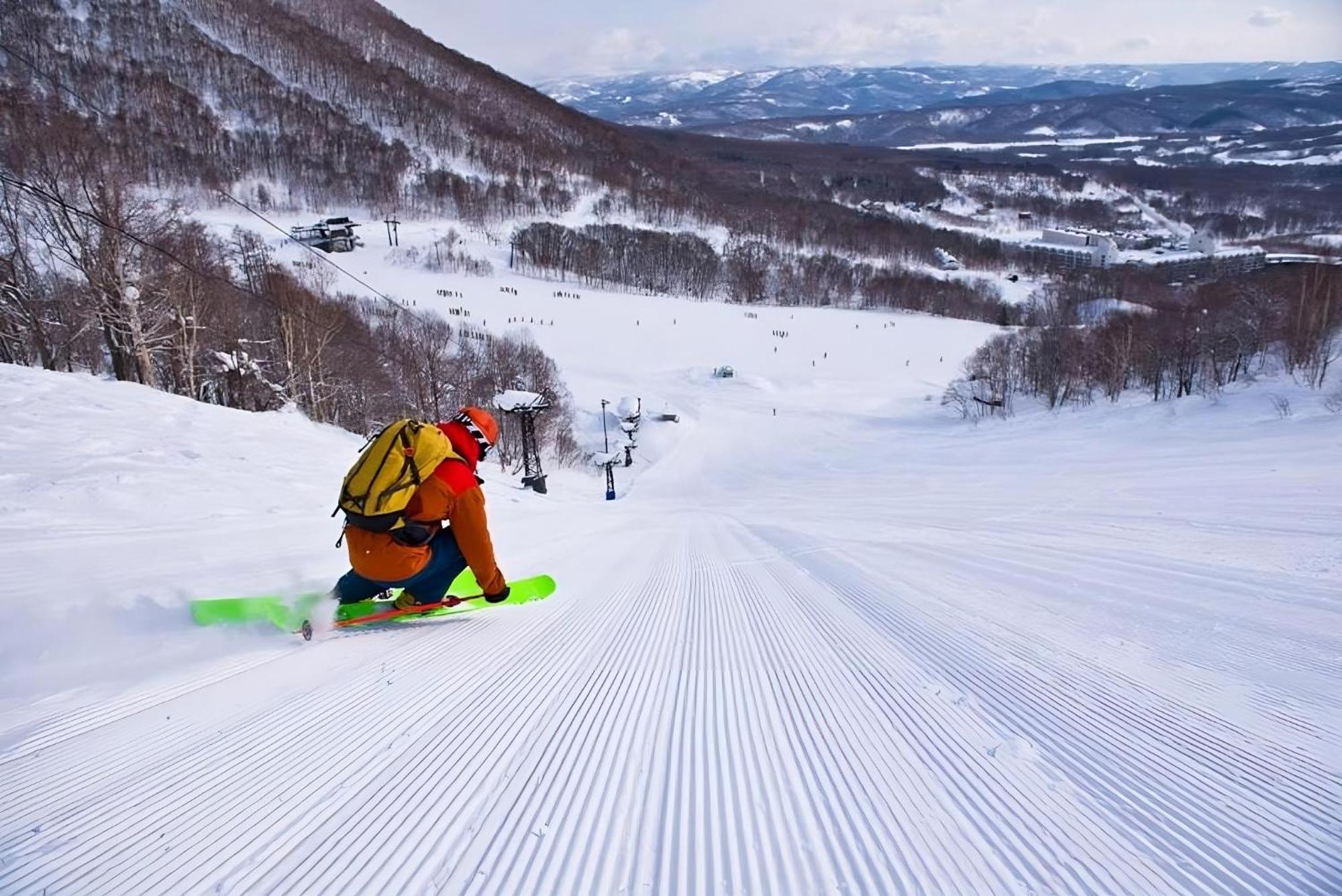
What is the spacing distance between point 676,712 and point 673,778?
575 mm

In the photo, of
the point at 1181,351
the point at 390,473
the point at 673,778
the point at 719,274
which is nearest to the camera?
the point at 673,778

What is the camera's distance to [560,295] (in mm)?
98438

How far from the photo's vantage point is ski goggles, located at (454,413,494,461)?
470cm

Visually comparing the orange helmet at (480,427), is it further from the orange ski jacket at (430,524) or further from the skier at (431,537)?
the orange ski jacket at (430,524)

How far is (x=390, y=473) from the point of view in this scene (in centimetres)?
404

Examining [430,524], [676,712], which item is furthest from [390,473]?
[676,712]

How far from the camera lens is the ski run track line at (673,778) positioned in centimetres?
194

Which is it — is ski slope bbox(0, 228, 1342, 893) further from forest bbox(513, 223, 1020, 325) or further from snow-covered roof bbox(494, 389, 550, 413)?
forest bbox(513, 223, 1020, 325)

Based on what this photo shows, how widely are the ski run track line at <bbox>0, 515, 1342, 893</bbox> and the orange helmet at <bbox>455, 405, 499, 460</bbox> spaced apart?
57.9 inches

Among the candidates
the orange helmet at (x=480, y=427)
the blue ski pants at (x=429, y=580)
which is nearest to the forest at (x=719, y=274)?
the orange helmet at (x=480, y=427)

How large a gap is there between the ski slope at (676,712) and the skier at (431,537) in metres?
0.36

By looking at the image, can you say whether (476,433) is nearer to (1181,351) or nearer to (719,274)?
(1181,351)

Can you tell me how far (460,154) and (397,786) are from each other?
547 ft

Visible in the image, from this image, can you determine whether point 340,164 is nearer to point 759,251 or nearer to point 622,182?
point 622,182
